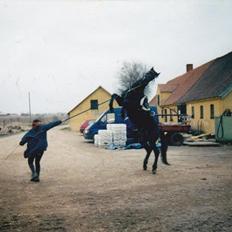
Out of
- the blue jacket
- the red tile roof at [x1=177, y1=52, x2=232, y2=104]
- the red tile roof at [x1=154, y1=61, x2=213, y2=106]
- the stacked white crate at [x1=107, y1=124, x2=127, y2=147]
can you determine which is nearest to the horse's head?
the blue jacket

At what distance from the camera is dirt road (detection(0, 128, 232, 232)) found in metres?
5.45

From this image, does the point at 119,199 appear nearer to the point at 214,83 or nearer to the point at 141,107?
the point at 141,107

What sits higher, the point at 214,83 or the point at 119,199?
the point at 214,83

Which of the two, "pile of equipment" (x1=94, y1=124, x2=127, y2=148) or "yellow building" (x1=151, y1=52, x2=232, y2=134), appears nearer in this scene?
"pile of equipment" (x1=94, y1=124, x2=127, y2=148)

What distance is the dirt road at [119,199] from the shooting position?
5.45 meters

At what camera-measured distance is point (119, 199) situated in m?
7.08

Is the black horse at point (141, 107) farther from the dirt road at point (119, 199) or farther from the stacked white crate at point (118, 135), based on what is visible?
the stacked white crate at point (118, 135)

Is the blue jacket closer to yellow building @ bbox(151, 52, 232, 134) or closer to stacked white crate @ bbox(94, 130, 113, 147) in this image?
stacked white crate @ bbox(94, 130, 113, 147)

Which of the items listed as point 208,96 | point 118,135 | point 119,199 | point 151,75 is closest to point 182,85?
point 208,96

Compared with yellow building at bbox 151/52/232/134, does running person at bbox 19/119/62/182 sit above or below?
below

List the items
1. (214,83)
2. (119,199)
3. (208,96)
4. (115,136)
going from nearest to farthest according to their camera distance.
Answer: (119,199) < (115,136) < (208,96) < (214,83)

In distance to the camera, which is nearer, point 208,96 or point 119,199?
point 119,199

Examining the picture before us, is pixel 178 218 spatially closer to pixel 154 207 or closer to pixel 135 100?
pixel 154 207

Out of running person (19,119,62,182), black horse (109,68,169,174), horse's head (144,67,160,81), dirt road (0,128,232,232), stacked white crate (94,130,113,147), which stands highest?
horse's head (144,67,160,81)
